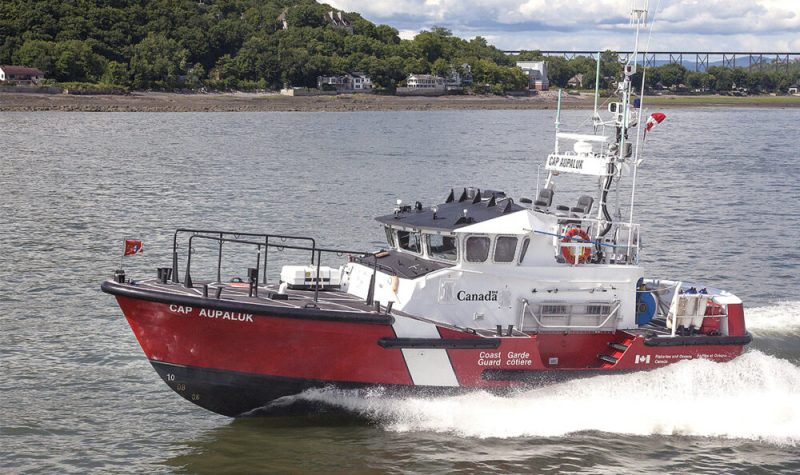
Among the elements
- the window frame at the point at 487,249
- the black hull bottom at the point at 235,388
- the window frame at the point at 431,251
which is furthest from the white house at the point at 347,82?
the black hull bottom at the point at 235,388

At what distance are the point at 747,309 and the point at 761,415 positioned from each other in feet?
24.3

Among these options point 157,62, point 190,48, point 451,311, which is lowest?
point 451,311

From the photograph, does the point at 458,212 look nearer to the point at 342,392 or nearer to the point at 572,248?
the point at 572,248

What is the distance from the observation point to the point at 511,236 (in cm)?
1695

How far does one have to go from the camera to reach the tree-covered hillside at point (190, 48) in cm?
13575

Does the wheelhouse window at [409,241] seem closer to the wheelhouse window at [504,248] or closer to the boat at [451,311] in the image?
the boat at [451,311]

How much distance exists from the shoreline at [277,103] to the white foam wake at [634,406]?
333 ft

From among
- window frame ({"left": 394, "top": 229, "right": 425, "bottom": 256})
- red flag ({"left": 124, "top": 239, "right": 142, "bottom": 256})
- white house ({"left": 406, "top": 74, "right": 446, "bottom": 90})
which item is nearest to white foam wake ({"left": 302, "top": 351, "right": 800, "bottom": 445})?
window frame ({"left": 394, "top": 229, "right": 425, "bottom": 256})

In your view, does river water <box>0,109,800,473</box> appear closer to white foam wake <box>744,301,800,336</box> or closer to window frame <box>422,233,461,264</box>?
white foam wake <box>744,301,800,336</box>

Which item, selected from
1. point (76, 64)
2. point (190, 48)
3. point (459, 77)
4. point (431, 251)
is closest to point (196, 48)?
point (190, 48)

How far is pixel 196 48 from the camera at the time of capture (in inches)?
6289

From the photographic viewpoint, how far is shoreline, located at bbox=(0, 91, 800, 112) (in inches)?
4560

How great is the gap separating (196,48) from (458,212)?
148 meters

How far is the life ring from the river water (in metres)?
2.05
